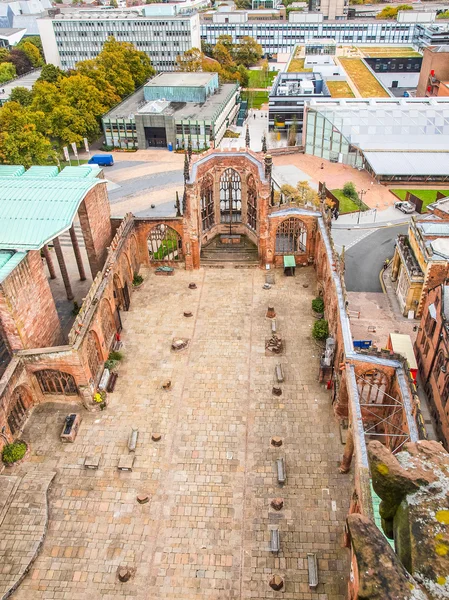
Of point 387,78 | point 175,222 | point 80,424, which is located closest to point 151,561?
point 80,424

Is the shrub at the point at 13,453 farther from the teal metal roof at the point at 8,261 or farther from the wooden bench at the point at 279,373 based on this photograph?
the wooden bench at the point at 279,373

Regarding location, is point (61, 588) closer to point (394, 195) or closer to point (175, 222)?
point (175, 222)

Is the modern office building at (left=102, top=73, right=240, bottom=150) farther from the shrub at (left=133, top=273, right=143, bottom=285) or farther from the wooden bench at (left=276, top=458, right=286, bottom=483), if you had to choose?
the wooden bench at (left=276, top=458, right=286, bottom=483)

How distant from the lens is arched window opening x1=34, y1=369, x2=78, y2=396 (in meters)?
36.5

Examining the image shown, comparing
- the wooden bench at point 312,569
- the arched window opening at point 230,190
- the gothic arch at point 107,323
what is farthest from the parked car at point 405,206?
the wooden bench at point 312,569

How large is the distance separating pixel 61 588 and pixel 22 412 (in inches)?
Result: 508

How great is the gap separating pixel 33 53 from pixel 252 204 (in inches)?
5823

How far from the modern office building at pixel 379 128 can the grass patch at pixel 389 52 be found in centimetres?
5914

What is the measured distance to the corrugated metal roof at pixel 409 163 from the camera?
84.2 m

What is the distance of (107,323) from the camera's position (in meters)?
42.1

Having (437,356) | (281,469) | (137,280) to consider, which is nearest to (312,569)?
(281,469)

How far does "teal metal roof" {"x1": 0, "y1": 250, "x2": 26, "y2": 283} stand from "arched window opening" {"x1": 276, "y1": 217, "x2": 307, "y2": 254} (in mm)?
26259

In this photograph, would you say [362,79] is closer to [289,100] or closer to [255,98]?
[289,100]

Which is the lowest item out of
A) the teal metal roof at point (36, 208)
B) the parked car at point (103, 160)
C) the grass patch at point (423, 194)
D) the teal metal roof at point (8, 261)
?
the grass patch at point (423, 194)
